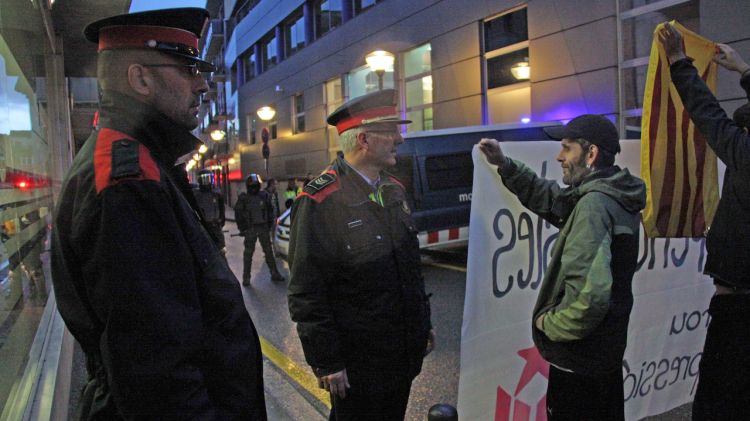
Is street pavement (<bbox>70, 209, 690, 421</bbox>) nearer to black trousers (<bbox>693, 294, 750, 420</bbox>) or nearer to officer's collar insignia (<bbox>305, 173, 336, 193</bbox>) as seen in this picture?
black trousers (<bbox>693, 294, 750, 420</bbox>)

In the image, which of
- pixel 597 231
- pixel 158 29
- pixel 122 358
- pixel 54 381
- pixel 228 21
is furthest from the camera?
pixel 228 21

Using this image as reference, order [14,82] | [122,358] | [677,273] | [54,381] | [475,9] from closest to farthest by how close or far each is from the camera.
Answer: [122,358], [14,82], [54,381], [677,273], [475,9]

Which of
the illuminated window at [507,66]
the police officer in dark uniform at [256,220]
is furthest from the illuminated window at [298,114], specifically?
the police officer in dark uniform at [256,220]

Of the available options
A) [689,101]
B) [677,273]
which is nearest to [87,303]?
[689,101]

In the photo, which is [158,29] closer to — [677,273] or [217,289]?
[217,289]

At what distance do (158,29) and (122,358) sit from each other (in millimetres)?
854

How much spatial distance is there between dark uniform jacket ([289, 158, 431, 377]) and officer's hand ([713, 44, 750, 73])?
1.79 meters

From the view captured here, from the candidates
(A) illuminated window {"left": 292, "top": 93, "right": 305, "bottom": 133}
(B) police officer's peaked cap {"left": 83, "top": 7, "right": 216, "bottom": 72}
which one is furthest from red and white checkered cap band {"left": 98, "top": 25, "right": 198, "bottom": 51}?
(A) illuminated window {"left": 292, "top": 93, "right": 305, "bottom": 133}

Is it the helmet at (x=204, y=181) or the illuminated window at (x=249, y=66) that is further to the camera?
the illuminated window at (x=249, y=66)

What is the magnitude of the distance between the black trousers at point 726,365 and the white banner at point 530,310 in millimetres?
803

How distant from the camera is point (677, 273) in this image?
11.1 ft

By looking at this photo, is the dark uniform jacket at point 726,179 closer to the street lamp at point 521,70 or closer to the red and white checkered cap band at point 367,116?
the red and white checkered cap band at point 367,116

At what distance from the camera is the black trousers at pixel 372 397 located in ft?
7.37

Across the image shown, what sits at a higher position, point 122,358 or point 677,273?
point 122,358
